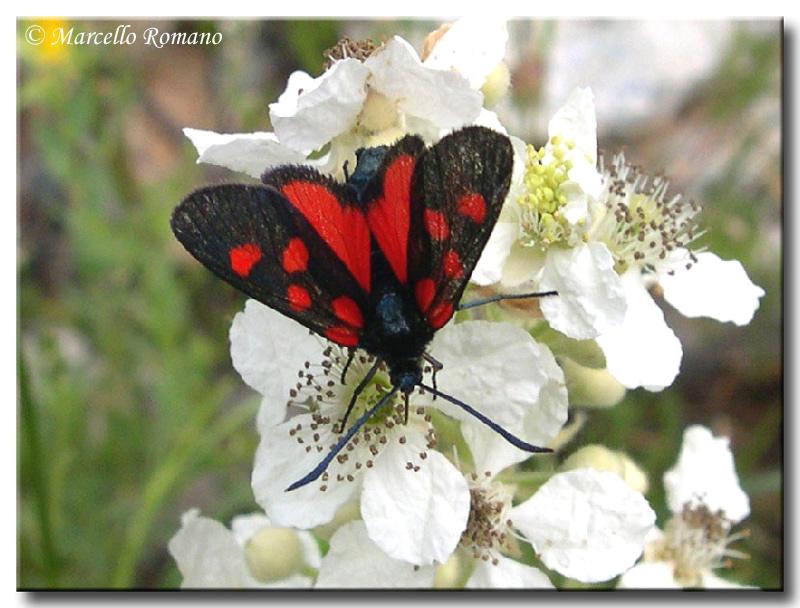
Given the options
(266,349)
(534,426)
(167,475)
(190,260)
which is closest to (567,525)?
(534,426)

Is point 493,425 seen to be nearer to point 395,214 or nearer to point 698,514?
point 395,214

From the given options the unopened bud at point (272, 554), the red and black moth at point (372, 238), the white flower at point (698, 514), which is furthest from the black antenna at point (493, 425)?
the white flower at point (698, 514)

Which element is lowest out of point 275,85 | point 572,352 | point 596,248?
point 572,352

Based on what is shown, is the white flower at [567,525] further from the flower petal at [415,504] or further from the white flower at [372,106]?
the white flower at [372,106]

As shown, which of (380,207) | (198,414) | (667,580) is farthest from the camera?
(198,414)

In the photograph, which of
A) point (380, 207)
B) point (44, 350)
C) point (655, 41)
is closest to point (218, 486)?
point (44, 350)

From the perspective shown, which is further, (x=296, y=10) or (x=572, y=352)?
(x=296, y=10)

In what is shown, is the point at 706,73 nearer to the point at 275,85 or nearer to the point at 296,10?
the point at 275,85
